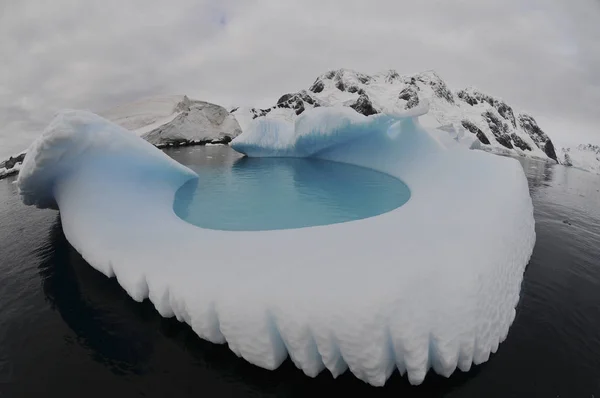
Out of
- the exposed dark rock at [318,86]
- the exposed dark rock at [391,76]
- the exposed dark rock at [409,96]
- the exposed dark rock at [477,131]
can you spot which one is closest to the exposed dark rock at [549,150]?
the exposed dark rock at [477,131]

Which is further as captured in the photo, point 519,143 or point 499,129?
point 519,143

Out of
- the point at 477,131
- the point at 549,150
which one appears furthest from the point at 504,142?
the point at 549,150

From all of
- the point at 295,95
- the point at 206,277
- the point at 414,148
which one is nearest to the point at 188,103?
the point at 295,95

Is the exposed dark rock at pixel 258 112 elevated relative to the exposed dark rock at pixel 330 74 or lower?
lower

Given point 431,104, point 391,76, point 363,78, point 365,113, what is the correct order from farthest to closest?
point 391,76
point 363,78
point 431,104
point 365,113

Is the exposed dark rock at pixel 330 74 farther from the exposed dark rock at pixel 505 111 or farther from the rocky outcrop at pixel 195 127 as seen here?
the rocky outcrop at pixel 195 127

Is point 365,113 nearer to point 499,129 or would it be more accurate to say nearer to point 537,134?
point 499,129

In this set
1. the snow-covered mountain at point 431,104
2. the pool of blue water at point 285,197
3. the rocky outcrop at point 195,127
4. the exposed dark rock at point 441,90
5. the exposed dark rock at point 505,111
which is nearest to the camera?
the pool of blue water at point 285,197

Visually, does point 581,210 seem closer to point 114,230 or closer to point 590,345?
point 590,345
